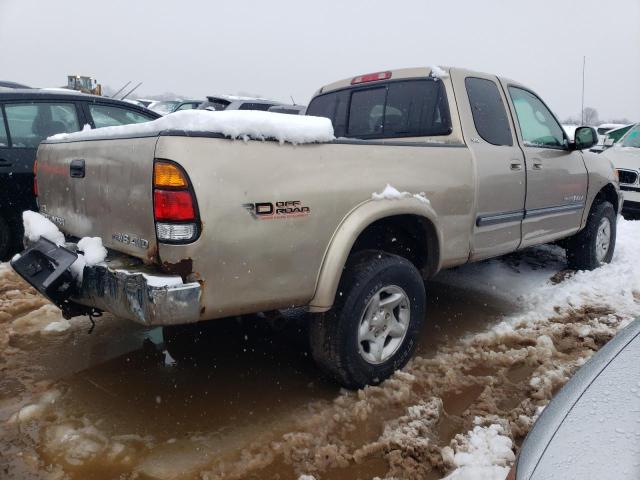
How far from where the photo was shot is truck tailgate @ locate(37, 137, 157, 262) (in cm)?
223

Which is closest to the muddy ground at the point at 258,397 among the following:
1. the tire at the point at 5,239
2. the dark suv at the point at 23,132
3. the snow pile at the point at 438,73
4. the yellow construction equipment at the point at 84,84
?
the tire at the point at 5,239

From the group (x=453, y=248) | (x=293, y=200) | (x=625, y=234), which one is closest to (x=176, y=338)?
(x=293, y=200)

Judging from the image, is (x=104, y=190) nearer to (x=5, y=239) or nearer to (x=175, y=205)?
(x=175, y=205)

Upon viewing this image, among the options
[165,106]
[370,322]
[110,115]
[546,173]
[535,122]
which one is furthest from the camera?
[165,106]

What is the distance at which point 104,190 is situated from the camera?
2.51m

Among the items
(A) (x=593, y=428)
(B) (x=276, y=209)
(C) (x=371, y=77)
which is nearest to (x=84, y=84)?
(C) (x=371, y=77)

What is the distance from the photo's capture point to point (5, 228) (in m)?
4.89

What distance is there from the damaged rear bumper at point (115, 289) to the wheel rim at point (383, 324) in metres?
1.02

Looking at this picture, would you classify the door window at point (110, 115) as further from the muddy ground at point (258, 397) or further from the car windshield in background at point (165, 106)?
the car windshield in background at point (165, 106)

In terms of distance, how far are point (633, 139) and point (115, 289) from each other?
8889 millimetres

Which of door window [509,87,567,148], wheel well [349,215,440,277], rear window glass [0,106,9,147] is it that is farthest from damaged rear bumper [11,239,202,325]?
door window [509,87,567,148]

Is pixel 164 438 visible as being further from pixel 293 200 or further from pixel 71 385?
pixel 293 200

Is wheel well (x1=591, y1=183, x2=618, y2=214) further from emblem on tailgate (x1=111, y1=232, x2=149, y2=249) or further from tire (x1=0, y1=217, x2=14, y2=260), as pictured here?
tire (x1=0, y1=217, x2=14, y2=260)

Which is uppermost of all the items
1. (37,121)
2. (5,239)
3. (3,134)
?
(37,121)
